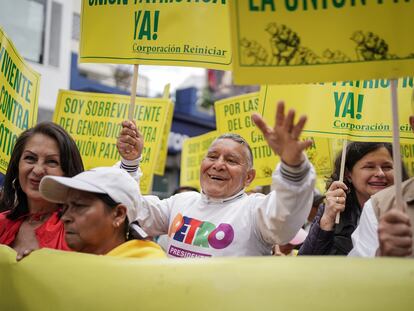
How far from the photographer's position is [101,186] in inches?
86.3

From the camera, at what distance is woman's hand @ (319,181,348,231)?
10.0 ft

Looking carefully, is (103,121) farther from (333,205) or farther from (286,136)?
(286,136)

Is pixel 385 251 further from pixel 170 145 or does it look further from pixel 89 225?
pixel 170 145

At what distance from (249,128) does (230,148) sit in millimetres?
2251

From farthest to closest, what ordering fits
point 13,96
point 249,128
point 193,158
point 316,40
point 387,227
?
point 193,158 < point 249,128 < point 13,96 < point 316,40 < point 387,227

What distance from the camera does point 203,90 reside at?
26422mm

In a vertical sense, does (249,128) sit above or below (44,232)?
above

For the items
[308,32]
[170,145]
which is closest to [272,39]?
[308,32]

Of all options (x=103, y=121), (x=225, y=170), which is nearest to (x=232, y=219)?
(x=225, y=170)

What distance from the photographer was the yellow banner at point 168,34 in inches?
124

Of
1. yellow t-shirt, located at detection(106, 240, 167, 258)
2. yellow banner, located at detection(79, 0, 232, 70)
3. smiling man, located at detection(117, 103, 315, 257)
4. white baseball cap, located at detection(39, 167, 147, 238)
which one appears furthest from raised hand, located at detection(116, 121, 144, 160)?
yellow t-shirt, located at detection(106, 240, 167, 258)

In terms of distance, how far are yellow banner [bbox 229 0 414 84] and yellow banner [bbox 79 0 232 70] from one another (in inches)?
42.5

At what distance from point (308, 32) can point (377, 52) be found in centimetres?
26

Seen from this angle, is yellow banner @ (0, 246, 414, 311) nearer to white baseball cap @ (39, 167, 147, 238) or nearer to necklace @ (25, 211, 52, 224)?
white baseball cap @ (39, 167, 147, 238)
